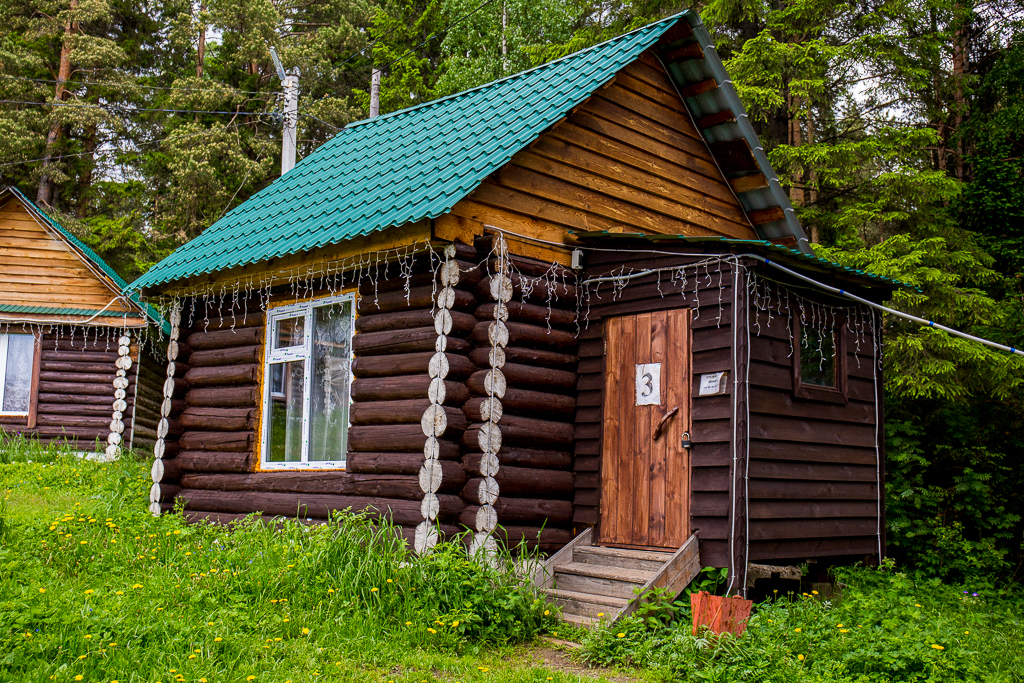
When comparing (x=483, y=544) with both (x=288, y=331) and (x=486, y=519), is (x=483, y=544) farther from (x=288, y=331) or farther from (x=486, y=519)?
(x=288, y=331)

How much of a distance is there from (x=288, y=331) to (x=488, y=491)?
3602 mm

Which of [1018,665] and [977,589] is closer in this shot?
[1018,665]

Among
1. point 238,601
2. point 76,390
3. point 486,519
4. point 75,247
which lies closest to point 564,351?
point 486,519

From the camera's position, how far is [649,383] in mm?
8672

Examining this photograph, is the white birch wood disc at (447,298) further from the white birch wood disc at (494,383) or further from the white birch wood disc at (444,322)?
the white birch wood disc at (494,383)

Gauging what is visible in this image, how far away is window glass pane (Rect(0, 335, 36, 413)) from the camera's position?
17.3m

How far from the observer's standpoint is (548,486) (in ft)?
29.1

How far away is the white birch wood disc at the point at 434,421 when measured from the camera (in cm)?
829

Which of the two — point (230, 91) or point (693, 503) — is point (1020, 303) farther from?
point (230, 91)

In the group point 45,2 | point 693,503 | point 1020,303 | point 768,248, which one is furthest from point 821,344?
point 45,2

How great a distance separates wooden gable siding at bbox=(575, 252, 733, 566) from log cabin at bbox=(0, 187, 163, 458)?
11.7 metres

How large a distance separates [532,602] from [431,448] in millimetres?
1735

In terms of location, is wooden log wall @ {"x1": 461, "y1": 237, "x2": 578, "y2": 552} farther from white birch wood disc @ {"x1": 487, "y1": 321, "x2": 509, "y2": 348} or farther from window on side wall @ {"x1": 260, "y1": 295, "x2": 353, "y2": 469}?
window on side wall @ {"x1": 260, "y1": 295, "x2": 353, "y2": 469}

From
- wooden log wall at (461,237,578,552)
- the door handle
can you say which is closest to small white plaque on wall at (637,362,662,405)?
the door handle
